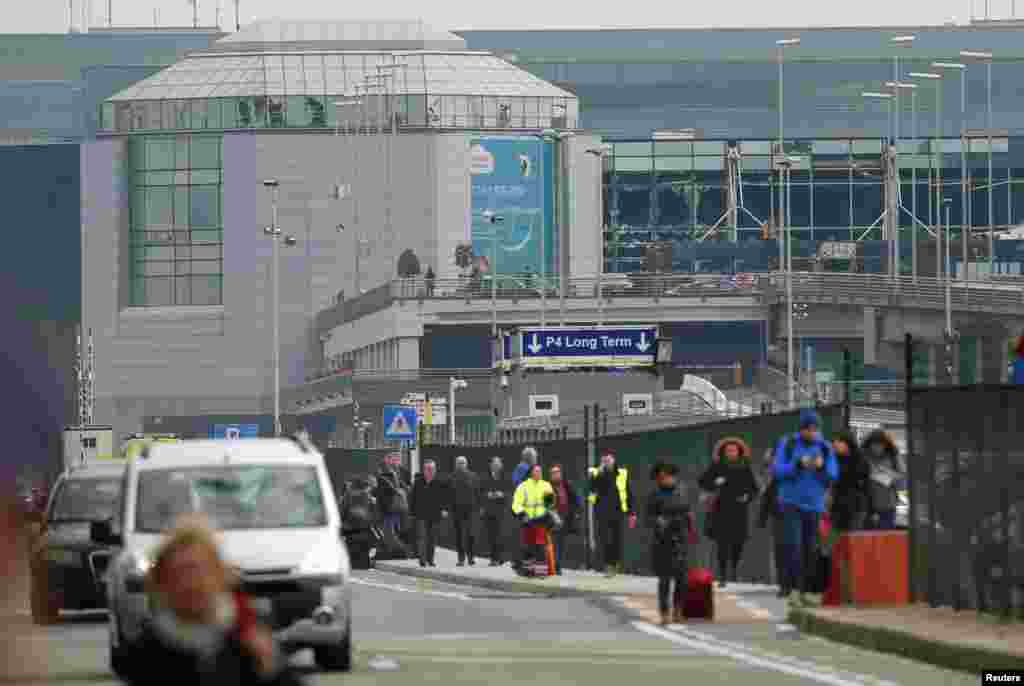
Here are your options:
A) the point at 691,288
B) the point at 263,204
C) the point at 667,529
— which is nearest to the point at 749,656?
the point at 667,529

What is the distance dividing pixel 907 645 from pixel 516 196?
4278 inches

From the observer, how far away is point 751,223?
14700 centimetres

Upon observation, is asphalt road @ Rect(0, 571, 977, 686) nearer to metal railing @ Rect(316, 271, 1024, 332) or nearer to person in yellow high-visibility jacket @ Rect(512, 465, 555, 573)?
person in yellow high-visibility jacket @ Rect(512, 465, 555, 573)

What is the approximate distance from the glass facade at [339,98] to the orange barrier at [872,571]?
370ft

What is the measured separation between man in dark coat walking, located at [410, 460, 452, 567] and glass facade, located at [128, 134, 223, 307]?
95852mm

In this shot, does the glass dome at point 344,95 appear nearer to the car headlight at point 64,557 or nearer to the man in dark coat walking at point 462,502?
the man in dark coat walking at point 462,502

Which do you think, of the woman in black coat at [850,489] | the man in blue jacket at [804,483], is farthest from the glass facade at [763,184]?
the man in blue jacket at [804,483]

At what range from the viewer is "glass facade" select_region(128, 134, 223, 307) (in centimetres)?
13975

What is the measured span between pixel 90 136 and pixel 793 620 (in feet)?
450

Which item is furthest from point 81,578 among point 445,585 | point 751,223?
point 751,223

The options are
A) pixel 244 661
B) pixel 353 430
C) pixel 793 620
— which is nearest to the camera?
pixel 244 661

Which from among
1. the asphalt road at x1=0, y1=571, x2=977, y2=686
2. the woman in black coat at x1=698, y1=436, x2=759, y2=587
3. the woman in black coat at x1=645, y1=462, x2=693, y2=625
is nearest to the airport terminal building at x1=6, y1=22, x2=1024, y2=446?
the woman in black coat at x1=698, y1=436, x2=759, y2=587

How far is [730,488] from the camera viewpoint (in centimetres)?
2912

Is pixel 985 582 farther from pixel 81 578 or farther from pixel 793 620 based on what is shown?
pixel 81 578
